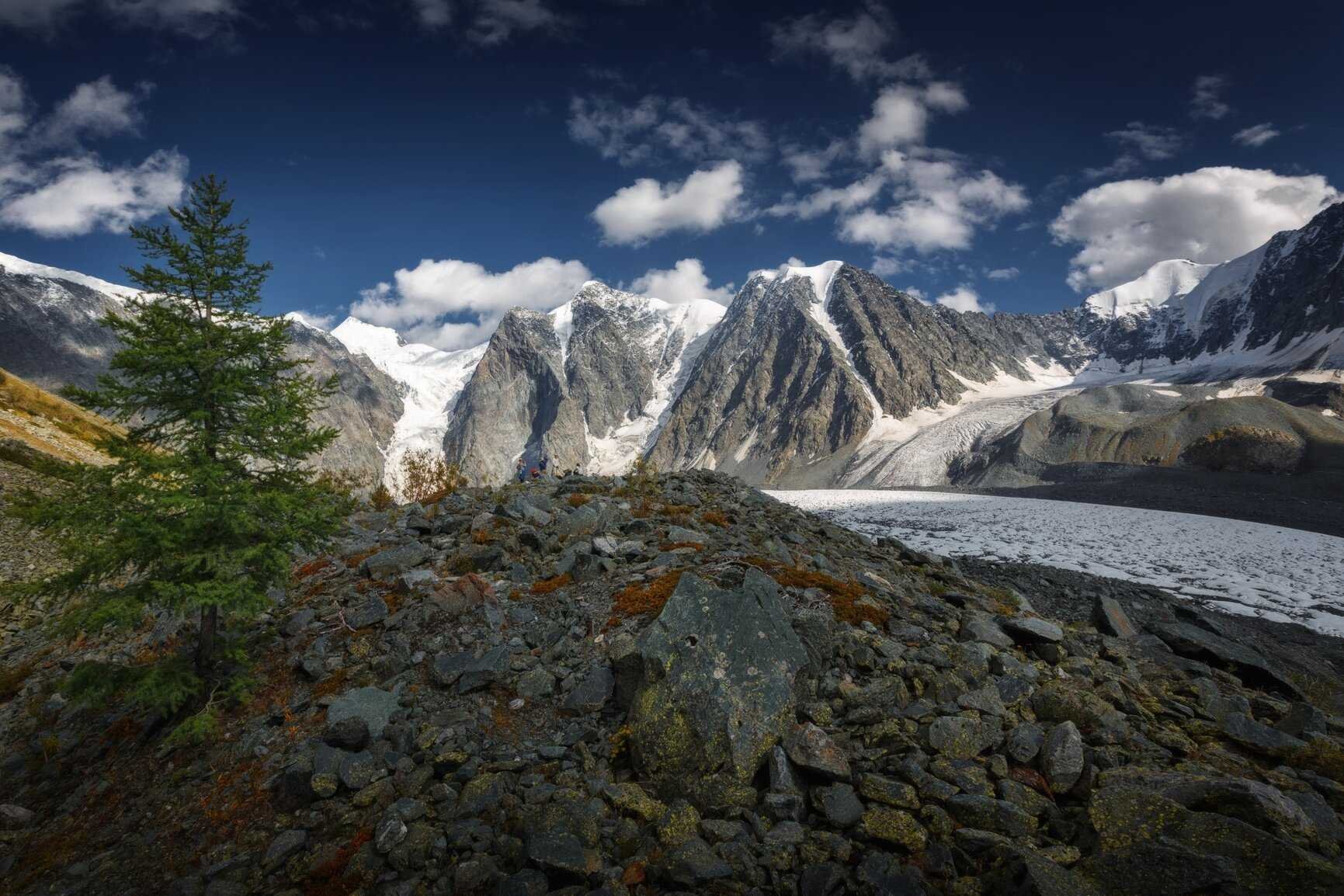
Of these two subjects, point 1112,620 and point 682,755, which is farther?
point 1112,620

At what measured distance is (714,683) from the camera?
19.7ft

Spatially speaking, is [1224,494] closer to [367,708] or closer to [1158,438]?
[367,708]

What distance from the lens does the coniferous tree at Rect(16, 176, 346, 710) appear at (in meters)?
6.52

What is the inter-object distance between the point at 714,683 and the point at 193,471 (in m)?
6.93

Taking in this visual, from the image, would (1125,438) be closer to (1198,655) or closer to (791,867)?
(1198,655)

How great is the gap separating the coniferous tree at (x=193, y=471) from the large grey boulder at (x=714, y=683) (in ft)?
16.6

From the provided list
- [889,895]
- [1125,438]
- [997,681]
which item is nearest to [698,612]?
[889,895]

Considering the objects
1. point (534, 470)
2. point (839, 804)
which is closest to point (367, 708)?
point (839, 804)

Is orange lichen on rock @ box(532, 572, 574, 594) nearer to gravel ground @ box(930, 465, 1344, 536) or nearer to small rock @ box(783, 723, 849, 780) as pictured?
small rock @ box(783, 723, 849, 780)

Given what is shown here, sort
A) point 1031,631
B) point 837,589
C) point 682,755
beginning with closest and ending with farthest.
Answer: point 682,755
point 1031,631
point 837,589

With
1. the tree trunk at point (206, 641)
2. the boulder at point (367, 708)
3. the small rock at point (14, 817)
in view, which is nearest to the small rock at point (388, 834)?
the boulder at point (367, 708)

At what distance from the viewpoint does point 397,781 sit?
5590 mm

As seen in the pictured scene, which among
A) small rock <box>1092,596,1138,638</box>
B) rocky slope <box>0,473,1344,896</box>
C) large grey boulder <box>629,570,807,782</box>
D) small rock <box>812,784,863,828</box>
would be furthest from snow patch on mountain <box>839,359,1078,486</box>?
small rock <box>812,784,863,828</box>

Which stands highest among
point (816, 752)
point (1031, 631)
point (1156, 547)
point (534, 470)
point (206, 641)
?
point (534, 470)
